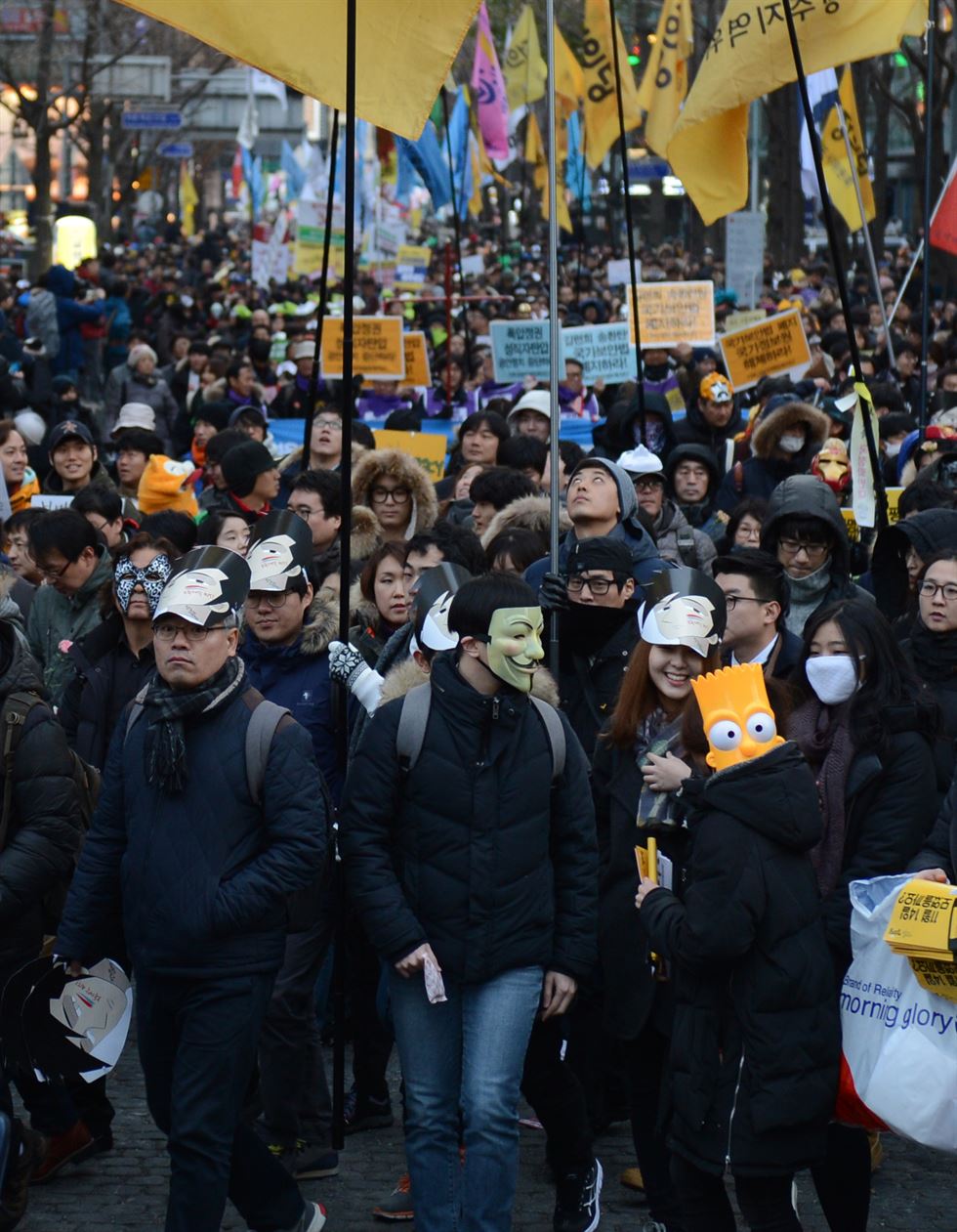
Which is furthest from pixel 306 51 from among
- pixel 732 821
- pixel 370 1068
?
pixel 370 1068

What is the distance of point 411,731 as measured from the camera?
5016mm

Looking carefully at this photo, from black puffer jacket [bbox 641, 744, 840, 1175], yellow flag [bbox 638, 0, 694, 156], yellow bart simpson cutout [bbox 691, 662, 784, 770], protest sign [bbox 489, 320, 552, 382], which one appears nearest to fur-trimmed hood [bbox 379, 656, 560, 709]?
yellow bart simpson cutout [bbox 691, 662, 784, 770]

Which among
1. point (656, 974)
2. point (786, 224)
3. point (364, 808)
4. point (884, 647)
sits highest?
point (786, 224)

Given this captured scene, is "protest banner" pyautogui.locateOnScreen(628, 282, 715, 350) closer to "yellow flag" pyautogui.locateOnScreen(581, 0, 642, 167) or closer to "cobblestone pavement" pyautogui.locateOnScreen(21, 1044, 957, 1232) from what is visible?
"yellow flag" pyautogui.locateOnScreen(581, 0, 642, 167)

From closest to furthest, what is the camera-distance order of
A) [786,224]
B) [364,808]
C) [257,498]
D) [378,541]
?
[364,808]
[378,541]
[257,498]
[786,224]

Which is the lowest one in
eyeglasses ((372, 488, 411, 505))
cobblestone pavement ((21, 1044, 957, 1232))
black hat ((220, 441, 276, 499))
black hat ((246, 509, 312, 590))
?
cobblestone pavement ((21, 1044, 957, 1232))

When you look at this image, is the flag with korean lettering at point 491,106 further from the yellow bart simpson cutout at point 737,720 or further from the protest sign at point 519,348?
the yellow bart simpson cutout at point 737,720

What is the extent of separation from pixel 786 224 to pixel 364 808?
120 feet

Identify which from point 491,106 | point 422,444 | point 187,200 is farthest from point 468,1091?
point 187,200

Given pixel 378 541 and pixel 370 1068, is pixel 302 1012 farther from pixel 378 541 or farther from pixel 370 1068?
pixel 378 541

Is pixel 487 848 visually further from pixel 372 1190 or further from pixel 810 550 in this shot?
pixel 810 550

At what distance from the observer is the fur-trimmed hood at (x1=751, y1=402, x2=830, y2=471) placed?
10.1m

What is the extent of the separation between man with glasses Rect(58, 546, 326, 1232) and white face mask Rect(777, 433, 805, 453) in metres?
5.66

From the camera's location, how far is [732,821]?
181 inches
